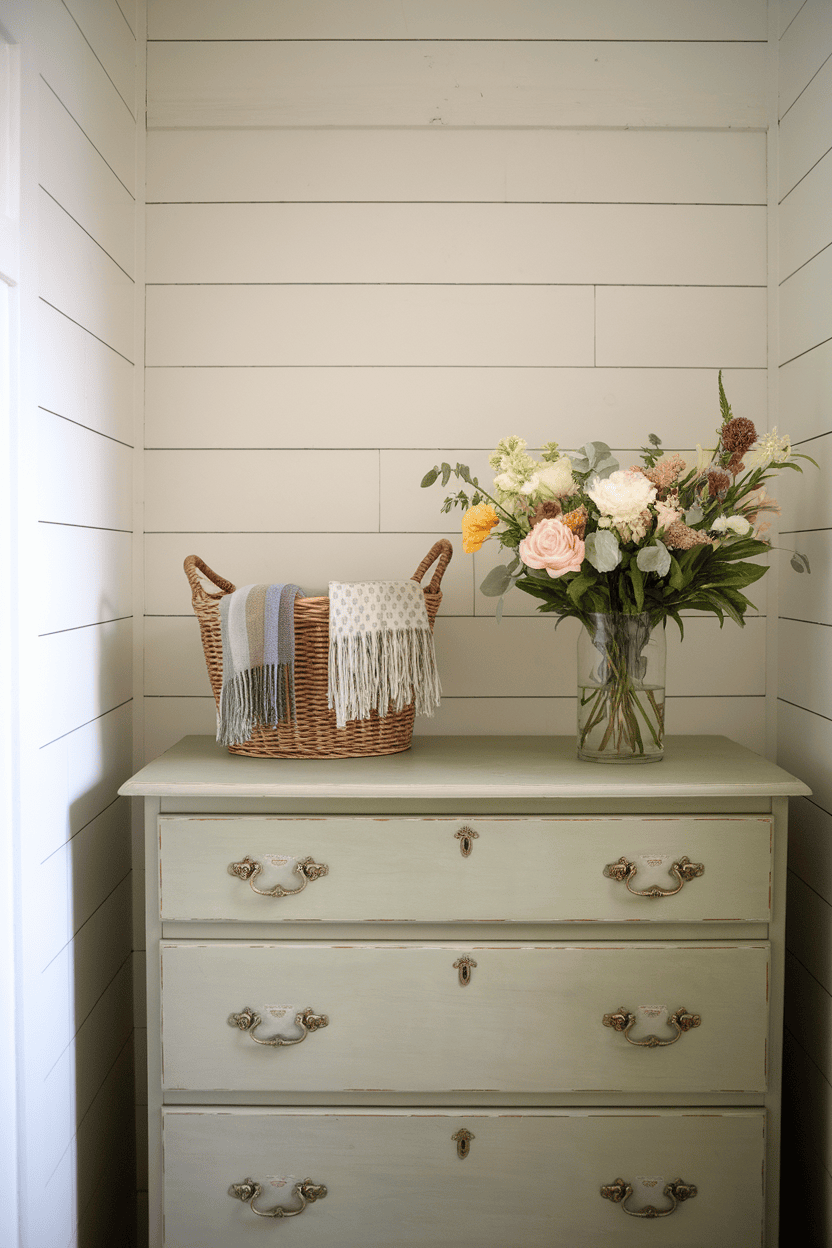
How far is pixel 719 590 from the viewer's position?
1.38 metres

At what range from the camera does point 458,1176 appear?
4.33ft

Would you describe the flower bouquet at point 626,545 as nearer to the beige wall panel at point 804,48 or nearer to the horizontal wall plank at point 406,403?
the horizontal wall plank at point 406,403

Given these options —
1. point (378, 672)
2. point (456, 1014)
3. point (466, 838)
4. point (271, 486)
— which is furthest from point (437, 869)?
point (271, 486)

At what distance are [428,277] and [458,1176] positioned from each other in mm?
1625

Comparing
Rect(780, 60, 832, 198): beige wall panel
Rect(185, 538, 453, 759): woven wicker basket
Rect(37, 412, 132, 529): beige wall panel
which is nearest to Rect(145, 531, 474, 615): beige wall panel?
Rect(37, 412, 132, 529): beige wall panel

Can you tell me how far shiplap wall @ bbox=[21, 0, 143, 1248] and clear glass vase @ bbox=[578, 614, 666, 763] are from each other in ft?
2.85

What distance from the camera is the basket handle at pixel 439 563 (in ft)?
5.02

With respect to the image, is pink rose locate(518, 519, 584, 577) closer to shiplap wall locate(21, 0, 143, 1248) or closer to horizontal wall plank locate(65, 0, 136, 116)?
shiplap wall locate(21, 0, 143, 1248)

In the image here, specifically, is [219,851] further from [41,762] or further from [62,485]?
Result: [62,485]

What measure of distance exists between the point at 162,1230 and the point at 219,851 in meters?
0.59

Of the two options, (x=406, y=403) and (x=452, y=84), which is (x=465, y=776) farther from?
(x=452, y=84)

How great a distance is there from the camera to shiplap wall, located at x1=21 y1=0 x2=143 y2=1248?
1.27 meters

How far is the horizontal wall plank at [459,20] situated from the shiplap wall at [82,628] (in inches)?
5.3

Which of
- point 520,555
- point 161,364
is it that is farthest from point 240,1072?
point 161,364
